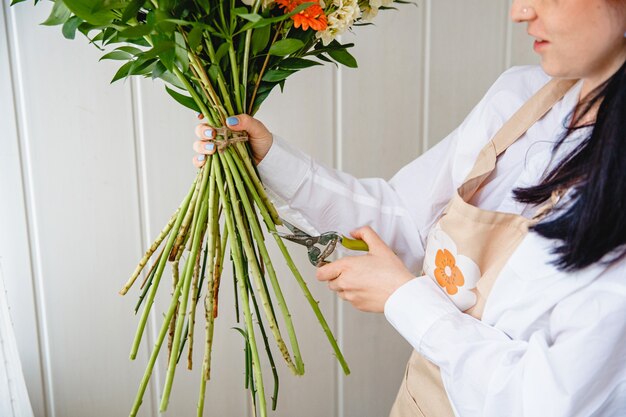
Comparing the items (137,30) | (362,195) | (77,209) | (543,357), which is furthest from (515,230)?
(77,209)

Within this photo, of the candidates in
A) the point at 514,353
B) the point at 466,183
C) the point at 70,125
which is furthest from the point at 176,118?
the point at 514,353

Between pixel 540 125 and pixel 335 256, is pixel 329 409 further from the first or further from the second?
pixel 540 125

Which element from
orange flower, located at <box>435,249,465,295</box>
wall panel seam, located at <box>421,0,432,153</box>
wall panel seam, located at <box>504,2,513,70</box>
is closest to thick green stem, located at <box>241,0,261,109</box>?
orange flower, located at <box>435,249,465,295</box>

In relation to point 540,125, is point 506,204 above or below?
below

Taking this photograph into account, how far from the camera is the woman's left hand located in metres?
0.79

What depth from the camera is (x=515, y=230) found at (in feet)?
2.40

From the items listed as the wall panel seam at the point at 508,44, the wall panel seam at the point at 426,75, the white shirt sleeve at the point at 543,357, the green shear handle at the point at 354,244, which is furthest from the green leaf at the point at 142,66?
the wall panel seam at the point at 508,44

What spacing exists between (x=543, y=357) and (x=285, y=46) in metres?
0.45

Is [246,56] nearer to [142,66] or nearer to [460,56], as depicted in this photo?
[142,66]

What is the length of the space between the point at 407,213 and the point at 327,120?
1.02 ft

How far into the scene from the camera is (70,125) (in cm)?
99

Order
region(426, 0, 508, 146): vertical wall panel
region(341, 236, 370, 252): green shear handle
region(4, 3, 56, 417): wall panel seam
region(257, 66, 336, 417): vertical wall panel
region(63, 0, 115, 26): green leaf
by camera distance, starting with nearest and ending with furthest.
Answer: region(63, 0, 115, 26): green leaf < region(341, 236, 370, 252): green shear handle < region(4, 3, 56, 417): wall panel seam < region(257, 66, 336, 417): vertical wall panel < region(426, 0, 508, 146): vertical wall panel

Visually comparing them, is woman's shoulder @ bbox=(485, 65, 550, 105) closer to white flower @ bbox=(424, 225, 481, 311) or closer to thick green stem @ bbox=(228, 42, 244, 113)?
white flower @ bbox=(424, 225, 481, 311)

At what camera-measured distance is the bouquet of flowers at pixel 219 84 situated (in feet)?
2.15
